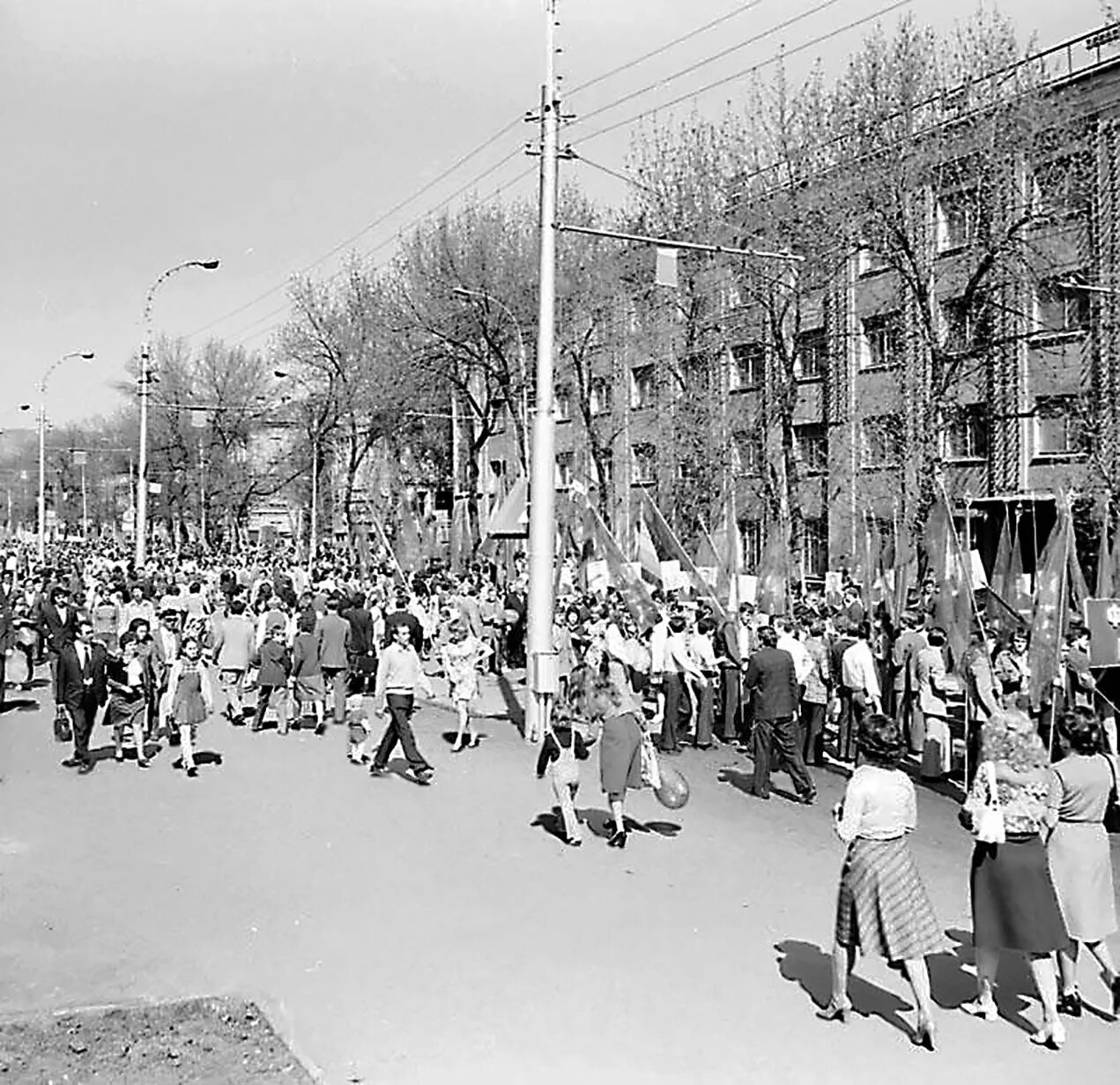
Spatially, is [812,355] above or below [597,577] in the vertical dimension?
above

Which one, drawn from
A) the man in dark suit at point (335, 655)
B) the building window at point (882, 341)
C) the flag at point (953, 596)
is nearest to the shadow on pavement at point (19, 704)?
the man in dark suit at point (335, 655)

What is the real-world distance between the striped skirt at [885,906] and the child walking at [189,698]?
9100 millimetres

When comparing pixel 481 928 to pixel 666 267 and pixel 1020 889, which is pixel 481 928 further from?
pixel 666 267

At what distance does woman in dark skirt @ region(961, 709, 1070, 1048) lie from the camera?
7.15m

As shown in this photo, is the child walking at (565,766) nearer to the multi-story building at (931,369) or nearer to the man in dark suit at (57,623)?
the man in dark suit at (57,623)

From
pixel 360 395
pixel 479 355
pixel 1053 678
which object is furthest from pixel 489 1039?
pixel 360 395

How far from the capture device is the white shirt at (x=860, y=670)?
14297 mm

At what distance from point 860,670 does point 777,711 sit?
135 cm

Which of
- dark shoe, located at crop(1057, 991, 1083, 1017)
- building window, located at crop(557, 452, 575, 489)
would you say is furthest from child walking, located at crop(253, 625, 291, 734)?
building window, located at crop(557, 452, 575, 489)

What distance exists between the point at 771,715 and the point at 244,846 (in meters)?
5.15

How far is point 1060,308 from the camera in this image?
32219mm

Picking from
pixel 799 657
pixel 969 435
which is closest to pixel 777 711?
pixel 799 657

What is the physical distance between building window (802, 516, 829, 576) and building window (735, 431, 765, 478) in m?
2.18

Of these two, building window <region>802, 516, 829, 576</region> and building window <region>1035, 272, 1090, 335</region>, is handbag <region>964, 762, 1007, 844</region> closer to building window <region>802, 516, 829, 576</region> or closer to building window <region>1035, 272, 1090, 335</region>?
building window <region>1035, 272, 1090, 335</region>
